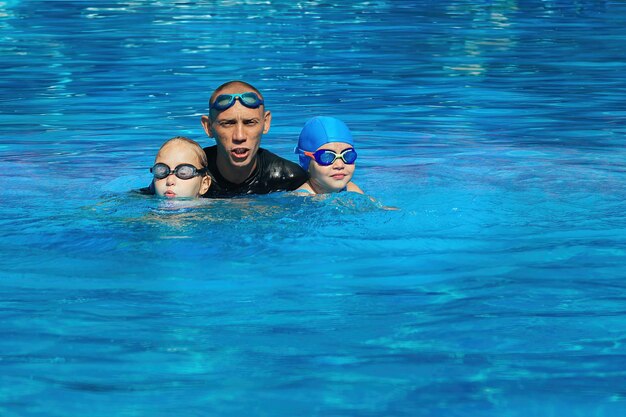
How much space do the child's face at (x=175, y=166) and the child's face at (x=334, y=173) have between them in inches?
34.4

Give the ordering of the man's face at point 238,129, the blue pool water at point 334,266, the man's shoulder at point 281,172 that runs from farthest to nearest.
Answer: the man's shoulder at point 281,172 < the man's face at point 238,129 < the blue pool water at point 334,266

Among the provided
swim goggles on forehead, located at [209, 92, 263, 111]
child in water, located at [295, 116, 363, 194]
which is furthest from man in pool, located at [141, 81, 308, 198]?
child in water, located at [295, 116, 363, 194]

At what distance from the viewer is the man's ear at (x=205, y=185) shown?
7609 mm

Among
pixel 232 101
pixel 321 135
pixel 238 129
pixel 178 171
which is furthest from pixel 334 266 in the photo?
pixel 321 135

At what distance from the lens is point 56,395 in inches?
168

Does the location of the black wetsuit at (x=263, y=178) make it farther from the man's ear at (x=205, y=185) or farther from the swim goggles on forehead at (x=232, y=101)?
the swim goggles on forehead at (x=232, y=101)

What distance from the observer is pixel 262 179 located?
7.95 meters

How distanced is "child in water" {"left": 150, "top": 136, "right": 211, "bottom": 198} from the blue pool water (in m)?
0.12

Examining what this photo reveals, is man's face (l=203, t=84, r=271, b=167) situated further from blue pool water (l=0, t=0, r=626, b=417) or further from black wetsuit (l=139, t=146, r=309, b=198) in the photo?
blue pool water (l=0, t=0, r=626, b=417)

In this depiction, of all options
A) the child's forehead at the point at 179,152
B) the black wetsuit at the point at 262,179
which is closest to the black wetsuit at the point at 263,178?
the black wetsuit at the point at 262,179

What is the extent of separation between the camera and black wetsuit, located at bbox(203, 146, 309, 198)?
7855mm

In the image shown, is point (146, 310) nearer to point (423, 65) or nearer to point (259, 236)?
point (259, 236)

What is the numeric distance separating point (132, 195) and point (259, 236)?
145 centimetres

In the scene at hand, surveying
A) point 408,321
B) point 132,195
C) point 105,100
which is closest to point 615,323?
point 408,321
